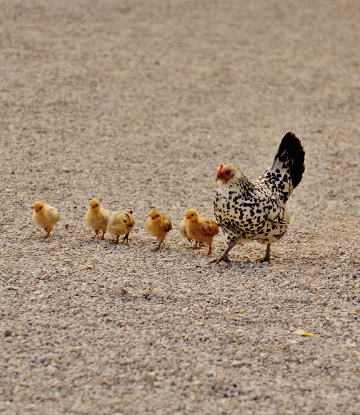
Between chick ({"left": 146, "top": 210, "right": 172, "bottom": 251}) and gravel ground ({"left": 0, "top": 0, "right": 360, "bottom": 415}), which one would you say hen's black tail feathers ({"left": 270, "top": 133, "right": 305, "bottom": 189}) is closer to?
gravel ground ({"left": 0, "top": 0, "right": 360, "bottom": 415})

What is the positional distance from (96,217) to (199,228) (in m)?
1.21

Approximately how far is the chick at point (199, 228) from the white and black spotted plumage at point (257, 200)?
0.68ft

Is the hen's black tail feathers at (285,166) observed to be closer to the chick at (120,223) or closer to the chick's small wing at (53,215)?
the chick at (120,223)

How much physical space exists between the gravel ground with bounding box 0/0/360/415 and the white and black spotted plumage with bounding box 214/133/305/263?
39 centimetres

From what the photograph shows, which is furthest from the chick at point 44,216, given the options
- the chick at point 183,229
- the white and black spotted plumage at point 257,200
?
the white and black spotted plumage at point 257,200

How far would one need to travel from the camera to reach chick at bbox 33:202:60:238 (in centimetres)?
612

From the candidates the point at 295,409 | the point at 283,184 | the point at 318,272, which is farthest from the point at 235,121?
the point at 295,409

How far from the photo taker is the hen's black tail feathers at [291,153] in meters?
6.11

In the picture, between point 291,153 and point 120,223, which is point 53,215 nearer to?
point 120,223

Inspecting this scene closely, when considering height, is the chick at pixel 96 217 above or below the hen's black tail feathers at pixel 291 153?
below

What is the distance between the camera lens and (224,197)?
5.58 meters

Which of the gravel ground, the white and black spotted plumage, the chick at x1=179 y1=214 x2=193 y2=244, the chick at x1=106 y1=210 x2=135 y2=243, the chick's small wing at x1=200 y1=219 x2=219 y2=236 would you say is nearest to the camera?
the gravel ground

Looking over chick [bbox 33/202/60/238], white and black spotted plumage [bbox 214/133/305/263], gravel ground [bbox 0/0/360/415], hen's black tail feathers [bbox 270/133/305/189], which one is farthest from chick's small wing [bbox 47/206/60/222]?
hen's black tail feathers [bbox 270/133/305/189]

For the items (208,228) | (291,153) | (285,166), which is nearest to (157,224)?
(208,228)
